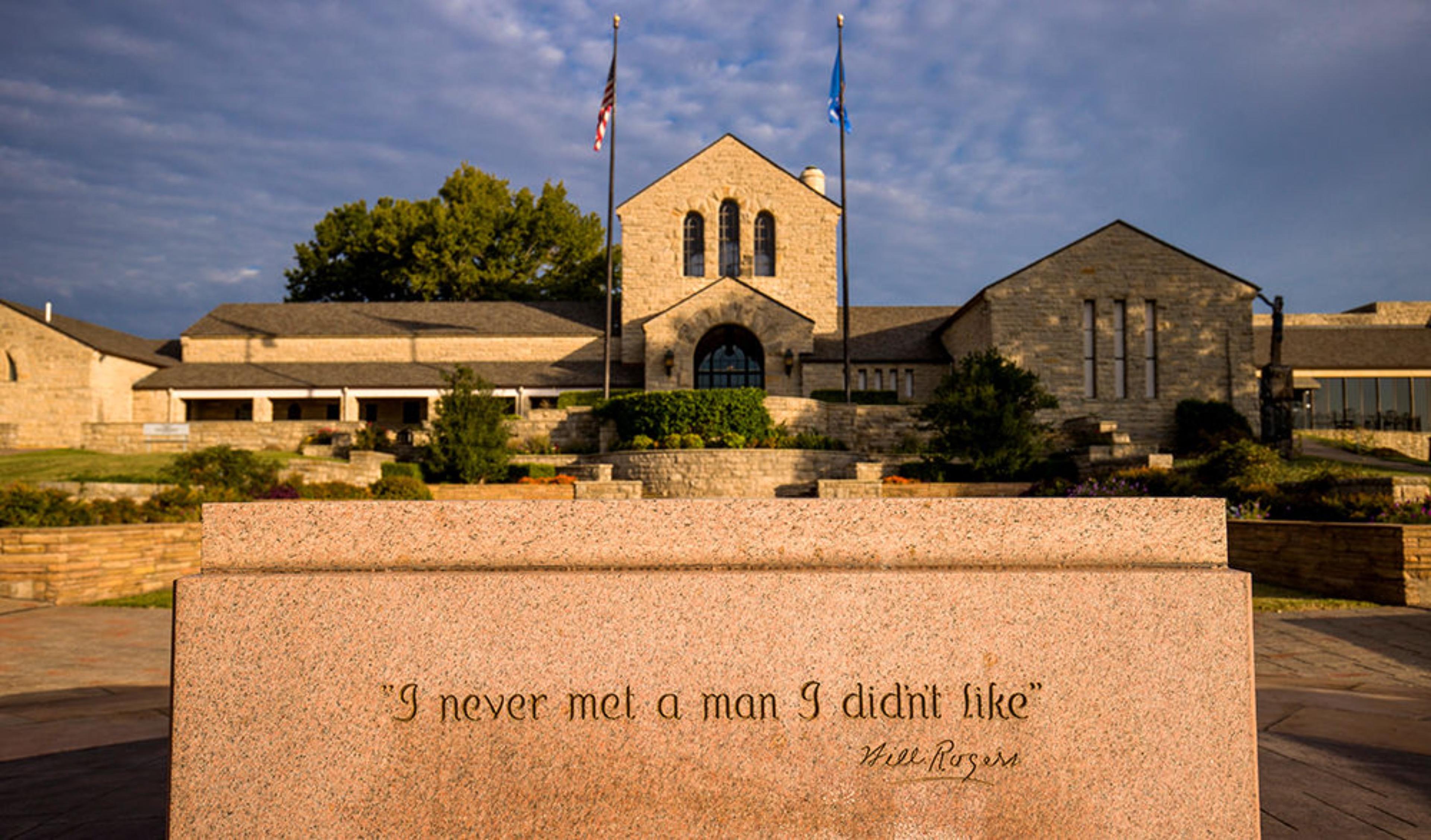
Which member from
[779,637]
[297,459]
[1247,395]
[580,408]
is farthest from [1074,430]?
[779,637]

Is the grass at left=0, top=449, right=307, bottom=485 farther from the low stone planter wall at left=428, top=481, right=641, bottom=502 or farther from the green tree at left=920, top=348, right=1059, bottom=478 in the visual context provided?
the green tree at left=920, top=348, right=1059, bottom=478

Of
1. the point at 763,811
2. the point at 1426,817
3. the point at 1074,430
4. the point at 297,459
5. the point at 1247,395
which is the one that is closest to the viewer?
the point at 763,811

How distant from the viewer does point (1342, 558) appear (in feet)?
32.0

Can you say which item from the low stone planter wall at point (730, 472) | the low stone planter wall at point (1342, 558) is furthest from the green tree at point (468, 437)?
the low stone planter wall at point (1342, 558)

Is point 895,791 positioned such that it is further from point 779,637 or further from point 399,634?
point 399,634

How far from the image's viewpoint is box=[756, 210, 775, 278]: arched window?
36.0 m

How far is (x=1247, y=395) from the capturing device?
1112 inches

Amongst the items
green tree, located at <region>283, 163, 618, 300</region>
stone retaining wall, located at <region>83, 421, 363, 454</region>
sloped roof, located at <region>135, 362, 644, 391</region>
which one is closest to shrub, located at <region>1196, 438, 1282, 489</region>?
sloped roof, located at <region>135, 362, 644, 391</region>

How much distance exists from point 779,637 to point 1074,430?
24.9 m

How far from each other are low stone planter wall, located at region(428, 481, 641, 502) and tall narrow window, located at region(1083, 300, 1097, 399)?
17291 mm

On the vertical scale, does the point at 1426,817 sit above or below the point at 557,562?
below

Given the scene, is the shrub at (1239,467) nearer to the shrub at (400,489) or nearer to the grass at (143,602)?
the grass at (143,602)

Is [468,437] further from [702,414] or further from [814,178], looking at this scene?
[814,178]

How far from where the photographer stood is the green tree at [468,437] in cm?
2223
